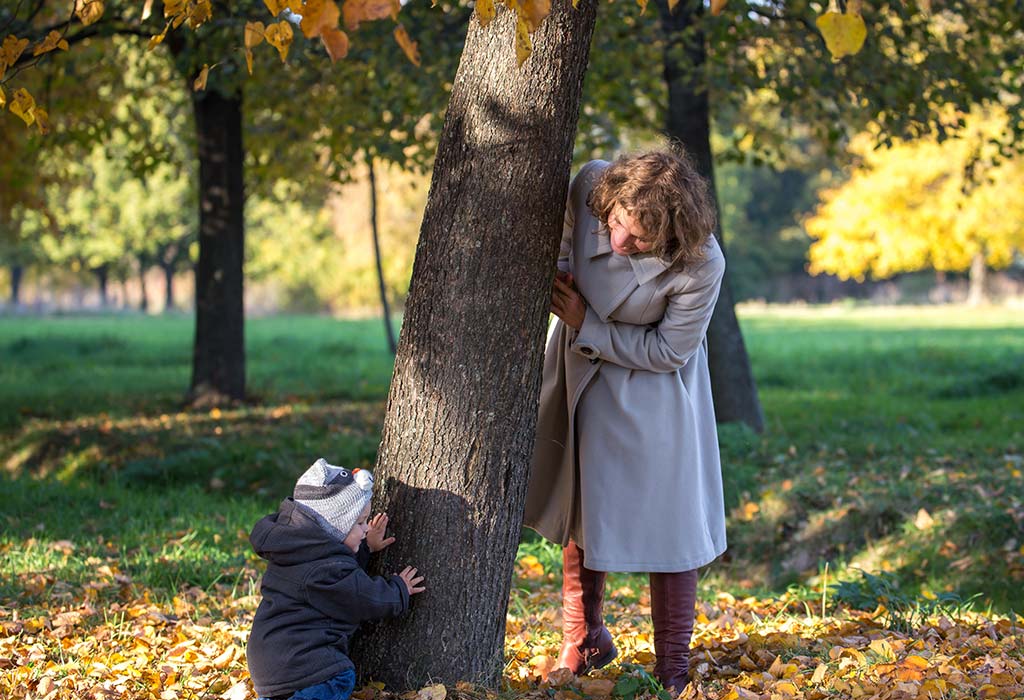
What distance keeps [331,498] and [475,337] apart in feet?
2.35

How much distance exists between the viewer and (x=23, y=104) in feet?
13.6

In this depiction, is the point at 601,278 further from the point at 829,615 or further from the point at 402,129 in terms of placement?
the point at 402,129

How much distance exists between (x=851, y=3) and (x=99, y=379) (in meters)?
14.2

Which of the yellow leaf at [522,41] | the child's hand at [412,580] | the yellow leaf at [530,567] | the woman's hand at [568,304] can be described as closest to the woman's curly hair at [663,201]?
the woman's hand at [568,304]

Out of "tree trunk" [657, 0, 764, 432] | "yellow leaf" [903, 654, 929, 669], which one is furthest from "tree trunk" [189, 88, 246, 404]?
"yellow leaf" [903, 654, 929, 669]

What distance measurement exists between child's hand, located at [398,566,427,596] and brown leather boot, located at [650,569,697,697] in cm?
87

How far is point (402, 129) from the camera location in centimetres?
974

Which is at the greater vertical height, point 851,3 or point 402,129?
point 402,129

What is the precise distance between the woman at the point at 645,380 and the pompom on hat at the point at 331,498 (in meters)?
0.85

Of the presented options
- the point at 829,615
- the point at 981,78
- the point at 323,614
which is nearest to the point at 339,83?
the point at 981,78

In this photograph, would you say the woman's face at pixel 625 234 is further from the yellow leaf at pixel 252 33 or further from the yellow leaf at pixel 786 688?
the yellow leaf at pixel 786 688

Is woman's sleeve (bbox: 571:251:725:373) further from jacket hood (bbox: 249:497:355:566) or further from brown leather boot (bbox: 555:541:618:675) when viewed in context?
jacket hood (bbox: 249:497:355:566)

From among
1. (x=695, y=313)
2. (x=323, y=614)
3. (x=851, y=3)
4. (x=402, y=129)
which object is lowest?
(x=323, y=614)

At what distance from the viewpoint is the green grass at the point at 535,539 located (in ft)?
20.4
